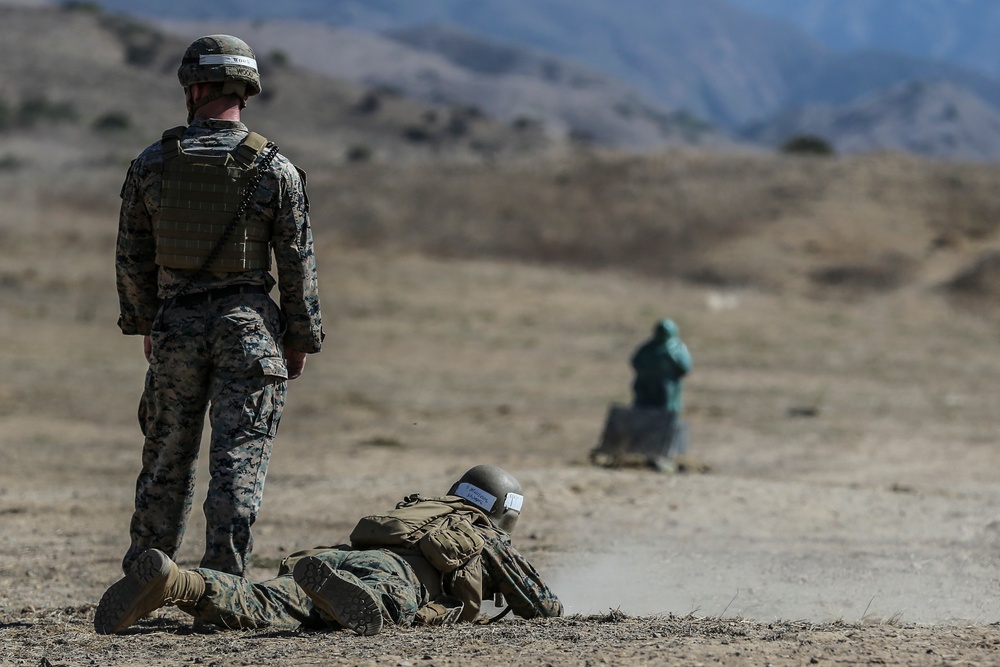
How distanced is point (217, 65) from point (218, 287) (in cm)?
76

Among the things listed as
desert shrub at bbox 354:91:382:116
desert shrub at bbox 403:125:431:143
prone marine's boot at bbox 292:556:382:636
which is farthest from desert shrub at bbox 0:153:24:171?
prone marine's boot at bbox 292:556:382:636

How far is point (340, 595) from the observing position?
4281 mm

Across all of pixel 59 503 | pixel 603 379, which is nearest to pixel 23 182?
pixel 603 379

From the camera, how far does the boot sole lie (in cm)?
413

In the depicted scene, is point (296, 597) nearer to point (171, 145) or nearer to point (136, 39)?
point (171, 145)

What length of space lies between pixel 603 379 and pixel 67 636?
13521mm

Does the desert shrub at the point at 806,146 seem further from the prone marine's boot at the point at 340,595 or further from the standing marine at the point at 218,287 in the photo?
the prone marine's boot at the point at 340,595

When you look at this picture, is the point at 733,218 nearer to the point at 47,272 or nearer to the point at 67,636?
the point at 47,272

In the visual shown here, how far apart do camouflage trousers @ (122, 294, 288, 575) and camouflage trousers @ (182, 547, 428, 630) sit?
14 centimetres

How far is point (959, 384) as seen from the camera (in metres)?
18.0

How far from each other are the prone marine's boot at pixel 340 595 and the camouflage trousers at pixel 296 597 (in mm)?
63

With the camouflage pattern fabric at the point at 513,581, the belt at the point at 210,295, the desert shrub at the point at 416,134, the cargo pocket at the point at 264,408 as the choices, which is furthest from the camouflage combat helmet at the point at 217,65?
the desert shrub at the point at 416,134

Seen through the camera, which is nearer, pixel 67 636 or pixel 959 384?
pixel 67 636

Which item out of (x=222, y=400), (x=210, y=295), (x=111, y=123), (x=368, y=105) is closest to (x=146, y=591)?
(x=222, y=400)
